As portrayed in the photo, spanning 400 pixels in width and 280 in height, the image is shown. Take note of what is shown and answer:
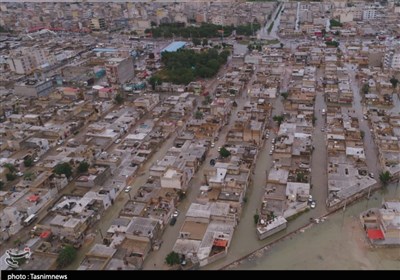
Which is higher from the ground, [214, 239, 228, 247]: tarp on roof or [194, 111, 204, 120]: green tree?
[194, 111, 204, 120]: green tree

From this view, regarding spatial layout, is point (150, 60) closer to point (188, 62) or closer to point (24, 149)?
point (188, 62)

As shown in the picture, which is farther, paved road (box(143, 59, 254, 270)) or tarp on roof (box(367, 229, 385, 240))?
tarp on roof (box(367, 229, 385, 240))

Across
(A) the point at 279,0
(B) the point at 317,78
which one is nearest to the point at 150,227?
(B) the point at 317,78

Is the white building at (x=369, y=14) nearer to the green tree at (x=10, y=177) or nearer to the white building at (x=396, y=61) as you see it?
the white building at (x=396, y=61)

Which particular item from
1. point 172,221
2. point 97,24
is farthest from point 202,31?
point 172,221

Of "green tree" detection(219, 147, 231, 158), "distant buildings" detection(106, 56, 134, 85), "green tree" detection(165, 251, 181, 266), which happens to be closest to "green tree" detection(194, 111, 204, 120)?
"green tree" detection(219, 147, 231, 158)

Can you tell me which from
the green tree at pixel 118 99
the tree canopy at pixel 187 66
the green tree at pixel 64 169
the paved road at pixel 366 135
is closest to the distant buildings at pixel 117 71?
the tree canopy at pixel 187 66

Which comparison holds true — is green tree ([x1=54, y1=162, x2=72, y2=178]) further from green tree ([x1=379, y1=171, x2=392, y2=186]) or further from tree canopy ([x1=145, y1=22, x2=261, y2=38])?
tree canopy ([x1=145, y1=22, x2=261, y2=38])
